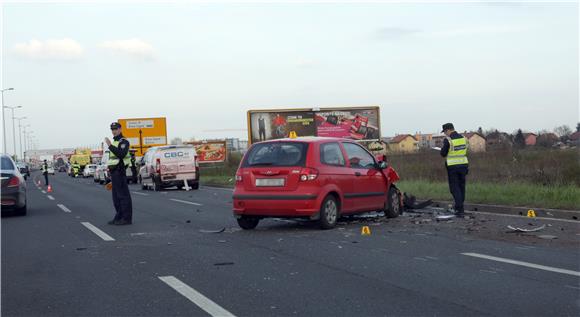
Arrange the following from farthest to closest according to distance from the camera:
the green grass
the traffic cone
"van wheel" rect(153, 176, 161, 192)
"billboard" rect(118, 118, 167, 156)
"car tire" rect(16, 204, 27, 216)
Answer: "billboard" rect(118, 118, 167, 156) → "van wheel" rect(153, 176, 161, 192) → "car tire" rect(16, 204, 27, 216) → the green grass → the traffic cone

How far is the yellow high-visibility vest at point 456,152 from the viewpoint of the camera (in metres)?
13.4

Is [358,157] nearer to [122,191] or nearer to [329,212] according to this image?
[329,212]

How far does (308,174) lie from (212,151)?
47.3 meters

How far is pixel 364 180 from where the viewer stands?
1241 centimetres

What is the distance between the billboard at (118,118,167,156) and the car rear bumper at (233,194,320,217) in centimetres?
2701

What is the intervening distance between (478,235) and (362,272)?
356cm

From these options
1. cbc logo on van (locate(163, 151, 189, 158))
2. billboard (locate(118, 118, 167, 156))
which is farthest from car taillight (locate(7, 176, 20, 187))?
billboard (locate(118, 118, 167, 156))

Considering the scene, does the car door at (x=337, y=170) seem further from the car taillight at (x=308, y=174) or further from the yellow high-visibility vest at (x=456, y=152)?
the yellow high-visibility vest at (x=456, y=152)

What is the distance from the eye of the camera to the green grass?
13.7m

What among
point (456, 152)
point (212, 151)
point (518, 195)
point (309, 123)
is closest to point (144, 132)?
point (309, 123)

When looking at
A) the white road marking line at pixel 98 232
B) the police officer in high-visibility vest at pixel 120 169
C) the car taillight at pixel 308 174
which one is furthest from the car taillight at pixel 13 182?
the car taillight at pixel 308 174

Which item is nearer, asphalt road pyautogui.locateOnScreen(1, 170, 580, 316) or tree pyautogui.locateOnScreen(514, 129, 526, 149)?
asphalt road pyautogui.locateOnScreen(1, 170, 580, 316)

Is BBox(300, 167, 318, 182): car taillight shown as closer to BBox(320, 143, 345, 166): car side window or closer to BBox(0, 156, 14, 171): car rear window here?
BBox(320, 143, 345, 166): car side window

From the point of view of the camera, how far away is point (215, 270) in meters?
8.05
